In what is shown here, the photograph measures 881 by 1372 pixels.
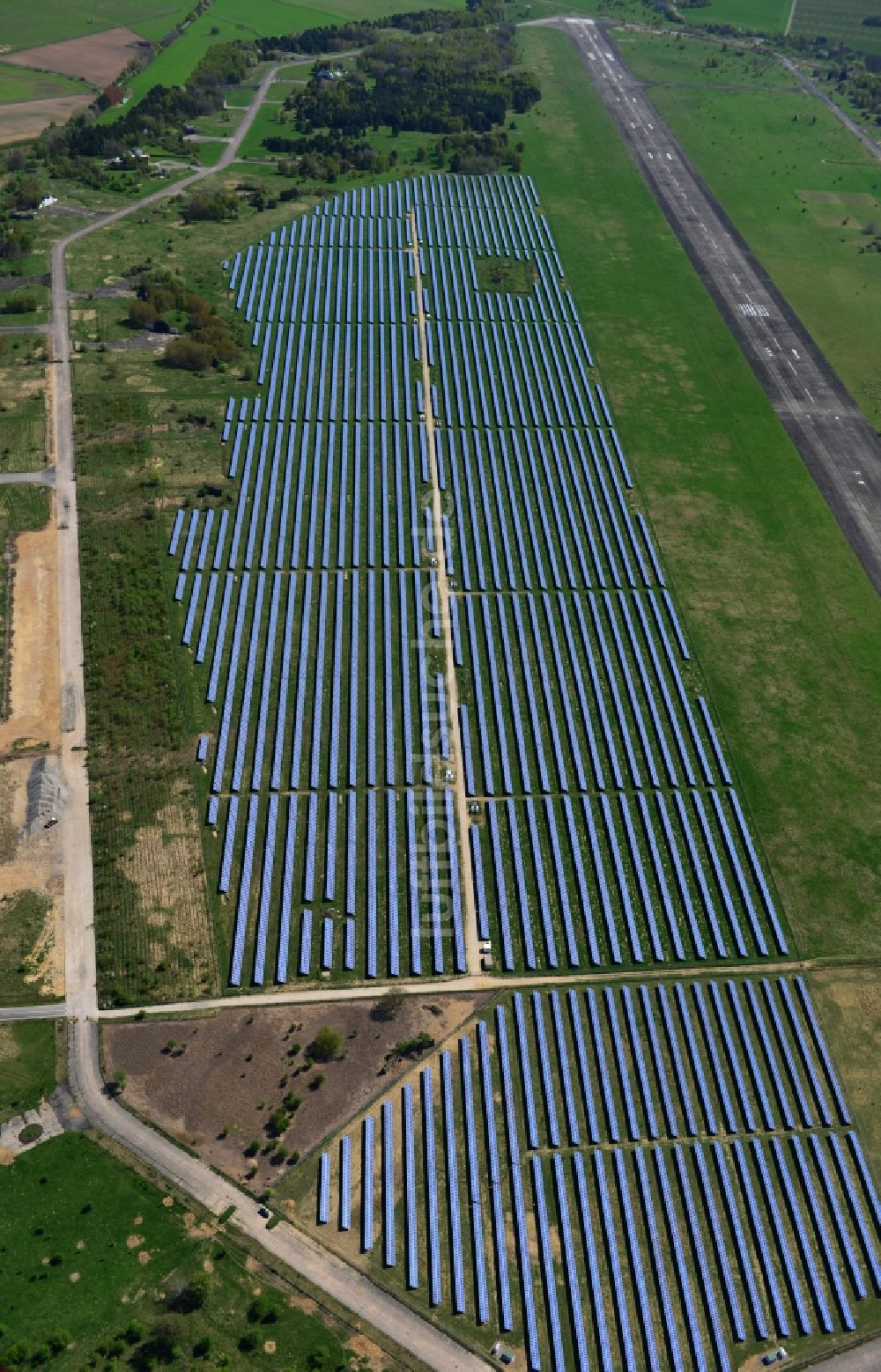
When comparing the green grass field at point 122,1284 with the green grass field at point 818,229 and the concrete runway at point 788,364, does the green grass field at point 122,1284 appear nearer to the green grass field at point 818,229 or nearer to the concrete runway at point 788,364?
the concrete runway at point 788,364

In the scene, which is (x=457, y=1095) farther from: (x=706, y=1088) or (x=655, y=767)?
(x=655, y=767)

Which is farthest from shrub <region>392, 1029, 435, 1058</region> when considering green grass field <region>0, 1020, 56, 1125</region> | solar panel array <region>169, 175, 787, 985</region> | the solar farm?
green grass field <region>0, 1020, 56, 1125</region>

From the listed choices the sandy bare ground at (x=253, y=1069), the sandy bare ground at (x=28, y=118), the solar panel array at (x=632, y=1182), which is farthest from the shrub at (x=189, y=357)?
the solar panel array at (x=632, y=1182)

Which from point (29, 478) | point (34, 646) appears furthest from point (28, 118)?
point (34, 646)

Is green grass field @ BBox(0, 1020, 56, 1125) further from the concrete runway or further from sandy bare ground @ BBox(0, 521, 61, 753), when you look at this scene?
the concrete runway

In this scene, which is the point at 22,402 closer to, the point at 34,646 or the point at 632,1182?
→ the point at 34,646
